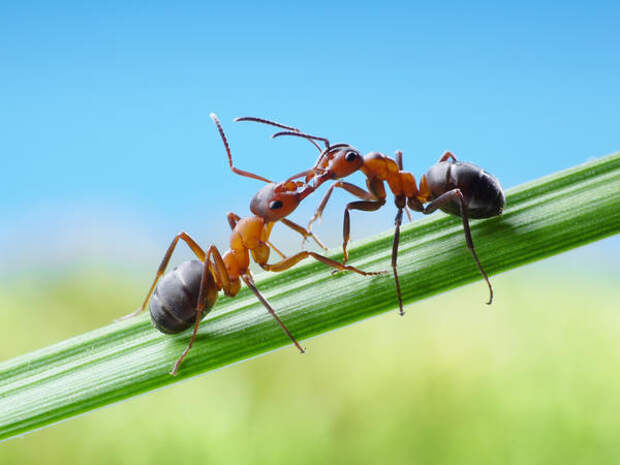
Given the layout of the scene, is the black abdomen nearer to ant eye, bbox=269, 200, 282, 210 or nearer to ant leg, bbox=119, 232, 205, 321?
ant eye, bbox=269, 200, 282, 210

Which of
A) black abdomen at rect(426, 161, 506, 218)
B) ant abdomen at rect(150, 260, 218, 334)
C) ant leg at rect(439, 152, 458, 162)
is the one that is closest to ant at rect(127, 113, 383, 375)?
ant abdomen at rect(150, 260, 218, 334)

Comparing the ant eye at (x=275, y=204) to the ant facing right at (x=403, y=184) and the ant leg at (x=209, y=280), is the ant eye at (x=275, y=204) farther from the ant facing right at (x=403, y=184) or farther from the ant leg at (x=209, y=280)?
the ant leg at (x=209, y=280)

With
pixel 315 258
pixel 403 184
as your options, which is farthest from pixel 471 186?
pixel 315 258

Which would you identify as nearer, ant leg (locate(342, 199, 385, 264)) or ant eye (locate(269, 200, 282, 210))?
ant leg (locate(342, 199, 385, 264))

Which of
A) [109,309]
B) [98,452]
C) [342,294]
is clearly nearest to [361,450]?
[98,452]

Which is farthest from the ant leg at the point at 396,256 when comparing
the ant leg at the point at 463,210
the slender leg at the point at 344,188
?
the slender leg at the point at 344,188

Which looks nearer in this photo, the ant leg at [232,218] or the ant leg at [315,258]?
the ant leg at [315,258]

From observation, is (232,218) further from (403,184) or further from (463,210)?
(463,210)

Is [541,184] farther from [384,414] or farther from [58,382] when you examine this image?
[384,414]
